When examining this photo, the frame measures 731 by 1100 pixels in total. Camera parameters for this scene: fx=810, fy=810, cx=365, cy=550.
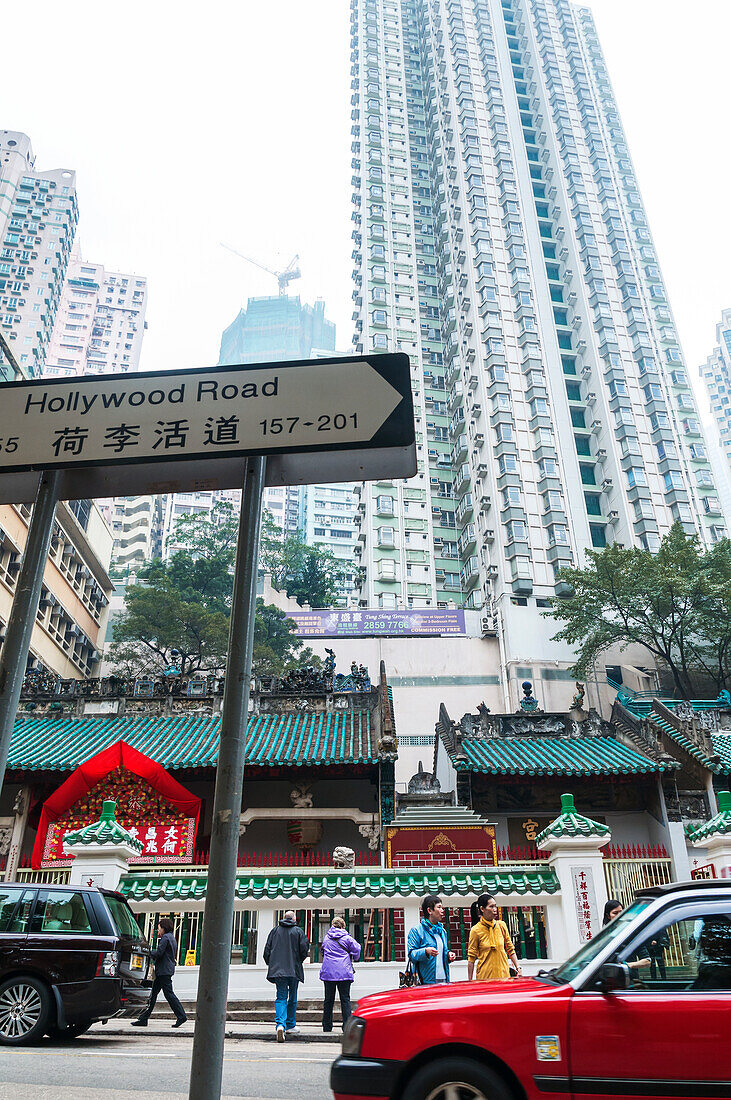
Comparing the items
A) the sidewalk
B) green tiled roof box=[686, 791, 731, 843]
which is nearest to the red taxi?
the sidewalk

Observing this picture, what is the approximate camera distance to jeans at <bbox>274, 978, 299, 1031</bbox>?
370 inches

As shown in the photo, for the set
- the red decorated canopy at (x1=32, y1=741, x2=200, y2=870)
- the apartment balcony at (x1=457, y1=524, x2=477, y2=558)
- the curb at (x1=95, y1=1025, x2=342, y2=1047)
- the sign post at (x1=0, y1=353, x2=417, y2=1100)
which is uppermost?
the apartment balcony at (x1=457, y1=524, x2=477, y2=558)

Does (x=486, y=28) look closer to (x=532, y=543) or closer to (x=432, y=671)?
(x=532, y=543)

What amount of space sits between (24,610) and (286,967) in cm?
743

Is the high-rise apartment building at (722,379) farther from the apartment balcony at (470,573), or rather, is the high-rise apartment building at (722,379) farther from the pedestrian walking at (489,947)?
the pedestrian walking at (489,947)

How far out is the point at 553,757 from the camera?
2239 centimetres

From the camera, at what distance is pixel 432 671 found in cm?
4147

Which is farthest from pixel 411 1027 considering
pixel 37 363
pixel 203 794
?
pixel 37 363

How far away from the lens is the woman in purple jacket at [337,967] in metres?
9.85

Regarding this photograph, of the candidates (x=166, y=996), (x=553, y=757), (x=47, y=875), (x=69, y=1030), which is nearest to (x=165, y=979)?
(x=166, y=996)

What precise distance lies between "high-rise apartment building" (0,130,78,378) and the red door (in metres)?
97.1

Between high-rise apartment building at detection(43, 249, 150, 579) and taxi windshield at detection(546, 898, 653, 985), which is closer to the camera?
taxi windshield at detection(546, 898, 653, 985)

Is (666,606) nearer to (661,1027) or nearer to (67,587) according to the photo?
(67,587)

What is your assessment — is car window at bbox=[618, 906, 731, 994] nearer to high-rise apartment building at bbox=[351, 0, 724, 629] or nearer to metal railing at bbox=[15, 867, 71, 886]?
metal railing at bbox=[15, 867, 71, 886]
